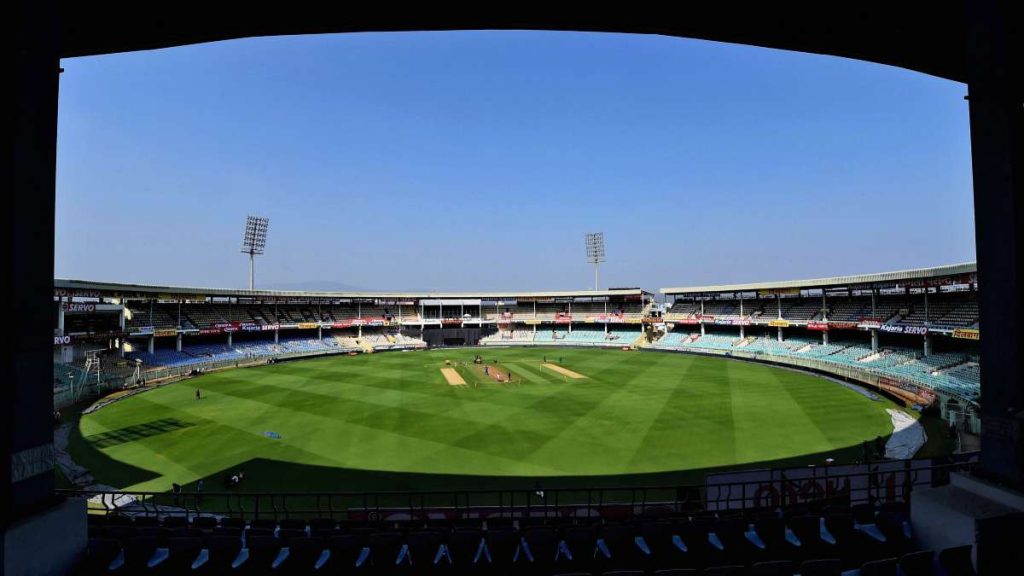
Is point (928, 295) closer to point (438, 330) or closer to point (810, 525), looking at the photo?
point (810, 525)

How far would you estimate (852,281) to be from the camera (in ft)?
143

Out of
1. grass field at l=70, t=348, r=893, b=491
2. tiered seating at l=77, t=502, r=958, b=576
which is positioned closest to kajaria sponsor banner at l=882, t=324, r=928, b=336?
grass field at l=70, t=348, r=893, b=491

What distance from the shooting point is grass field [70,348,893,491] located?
59.2 feet

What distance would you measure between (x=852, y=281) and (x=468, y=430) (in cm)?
4246

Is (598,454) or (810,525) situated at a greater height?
(810,525)

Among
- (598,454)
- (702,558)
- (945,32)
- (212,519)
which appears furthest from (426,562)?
(598,454)

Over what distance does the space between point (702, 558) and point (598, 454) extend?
44.2 ft

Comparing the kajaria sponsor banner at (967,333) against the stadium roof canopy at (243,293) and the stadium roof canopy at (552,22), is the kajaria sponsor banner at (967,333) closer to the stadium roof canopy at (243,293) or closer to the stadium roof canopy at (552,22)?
the stadium roof canopy at (552,22)

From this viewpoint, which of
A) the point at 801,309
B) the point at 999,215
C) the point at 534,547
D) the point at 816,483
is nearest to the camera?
the point at 999,215

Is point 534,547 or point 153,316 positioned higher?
point 153,316

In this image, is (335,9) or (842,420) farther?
(842,420)

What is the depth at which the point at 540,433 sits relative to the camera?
A: 76.1 ft

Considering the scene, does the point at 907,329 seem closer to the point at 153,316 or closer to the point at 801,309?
the point at 801,309

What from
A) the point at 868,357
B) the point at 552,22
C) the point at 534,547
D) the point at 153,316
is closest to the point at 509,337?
the point at 153,316
